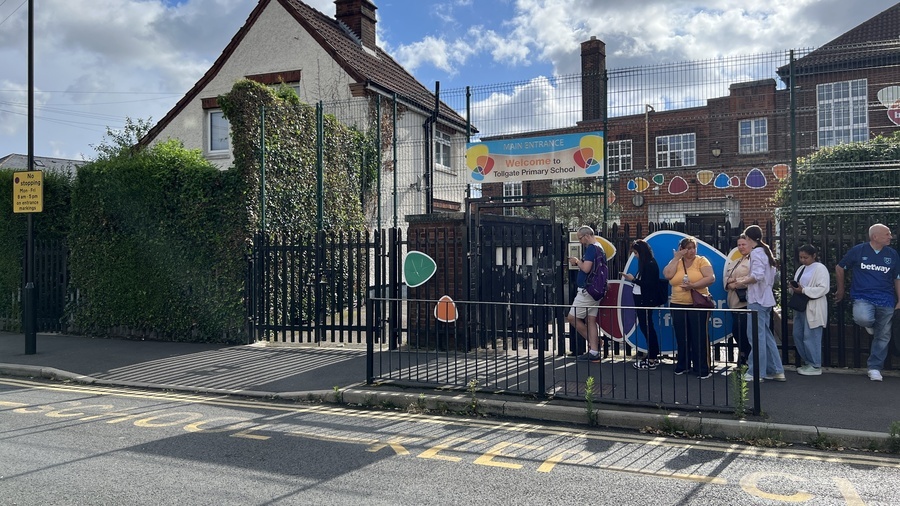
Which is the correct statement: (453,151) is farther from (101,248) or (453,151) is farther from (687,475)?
(687,475)

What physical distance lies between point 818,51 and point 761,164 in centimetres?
259

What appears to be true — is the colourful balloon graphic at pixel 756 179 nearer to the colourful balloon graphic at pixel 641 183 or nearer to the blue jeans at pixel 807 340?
the colourful balloon graphic at pixel 641 183

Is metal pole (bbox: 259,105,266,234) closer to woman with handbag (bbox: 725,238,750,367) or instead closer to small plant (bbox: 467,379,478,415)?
small plant (bbox: 467,379,478,415)

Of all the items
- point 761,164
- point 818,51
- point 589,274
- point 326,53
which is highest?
point 326,53

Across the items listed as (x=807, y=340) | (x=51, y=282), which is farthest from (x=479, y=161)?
(x=51, y=282)

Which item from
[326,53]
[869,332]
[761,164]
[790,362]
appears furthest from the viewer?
[326,53]

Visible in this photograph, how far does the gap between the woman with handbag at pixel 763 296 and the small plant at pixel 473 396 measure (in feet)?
10.4

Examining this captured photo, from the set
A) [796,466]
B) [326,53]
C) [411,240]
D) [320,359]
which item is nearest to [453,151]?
[326,53]

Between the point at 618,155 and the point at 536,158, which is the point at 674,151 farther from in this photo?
the point at 536,158

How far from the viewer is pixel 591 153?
33.7 ft

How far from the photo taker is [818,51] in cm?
865

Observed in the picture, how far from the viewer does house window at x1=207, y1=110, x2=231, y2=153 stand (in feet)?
65.4

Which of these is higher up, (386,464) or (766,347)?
(766,347)

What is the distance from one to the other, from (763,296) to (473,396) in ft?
12.0
